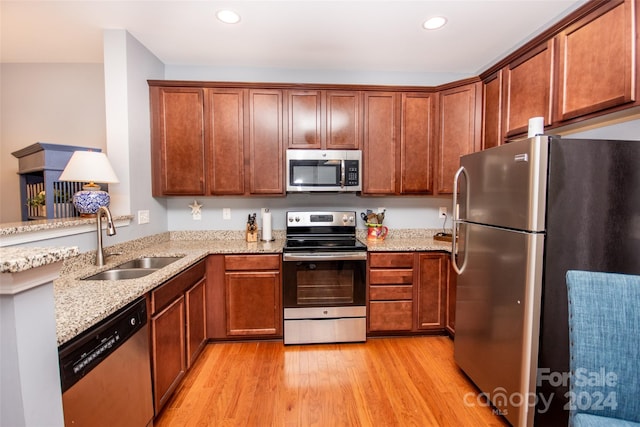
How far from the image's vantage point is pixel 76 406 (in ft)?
3.27

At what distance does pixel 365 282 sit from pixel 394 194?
0.93m

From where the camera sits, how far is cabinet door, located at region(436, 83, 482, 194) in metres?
2.62

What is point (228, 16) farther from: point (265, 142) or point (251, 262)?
point (251, 262)

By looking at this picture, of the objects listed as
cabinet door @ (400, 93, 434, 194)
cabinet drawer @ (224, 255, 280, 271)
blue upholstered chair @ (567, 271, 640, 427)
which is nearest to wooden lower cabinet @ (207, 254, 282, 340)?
cabinet drawer @ (224, 255, 280, 271)

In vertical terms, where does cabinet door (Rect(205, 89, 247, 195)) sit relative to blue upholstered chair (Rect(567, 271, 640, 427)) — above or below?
above

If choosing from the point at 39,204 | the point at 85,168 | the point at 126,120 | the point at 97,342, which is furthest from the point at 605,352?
the point at 39,204

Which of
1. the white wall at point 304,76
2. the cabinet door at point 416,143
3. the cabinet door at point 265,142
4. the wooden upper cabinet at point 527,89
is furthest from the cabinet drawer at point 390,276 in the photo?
the white wall at point 304,76

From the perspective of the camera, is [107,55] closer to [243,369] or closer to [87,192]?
[87,192]

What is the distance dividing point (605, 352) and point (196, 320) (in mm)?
2356

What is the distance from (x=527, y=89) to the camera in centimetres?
204

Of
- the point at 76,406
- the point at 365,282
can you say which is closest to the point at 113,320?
the point at 76,406

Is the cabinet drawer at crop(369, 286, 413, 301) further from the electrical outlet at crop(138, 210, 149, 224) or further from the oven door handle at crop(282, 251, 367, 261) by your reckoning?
the electrical outlet at crop(138, 210, 149, 224)

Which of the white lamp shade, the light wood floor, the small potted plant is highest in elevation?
the white lamp shade

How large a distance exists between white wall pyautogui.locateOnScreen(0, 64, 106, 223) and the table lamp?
4.59ft
